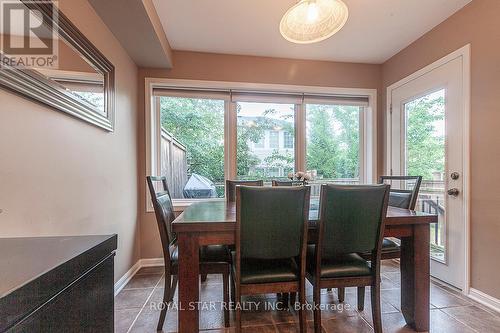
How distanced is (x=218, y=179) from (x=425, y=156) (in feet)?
7.69

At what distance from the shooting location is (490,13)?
2.03 metres

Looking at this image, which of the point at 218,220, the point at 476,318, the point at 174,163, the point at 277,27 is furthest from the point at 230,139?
the point at 476,318

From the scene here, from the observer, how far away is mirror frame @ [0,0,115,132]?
1.14m

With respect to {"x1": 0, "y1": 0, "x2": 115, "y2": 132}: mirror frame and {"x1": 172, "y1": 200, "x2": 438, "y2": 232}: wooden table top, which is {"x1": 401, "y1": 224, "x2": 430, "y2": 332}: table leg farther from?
{"x1": 0, "y1": 0, "x2": 115, "y2": 132}: mirror frame

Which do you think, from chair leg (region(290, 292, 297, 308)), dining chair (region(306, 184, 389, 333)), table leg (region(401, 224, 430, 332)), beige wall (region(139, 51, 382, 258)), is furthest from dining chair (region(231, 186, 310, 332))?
beige wall (region(139, 51, 382, 258))

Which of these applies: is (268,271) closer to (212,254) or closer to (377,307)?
(212,254)

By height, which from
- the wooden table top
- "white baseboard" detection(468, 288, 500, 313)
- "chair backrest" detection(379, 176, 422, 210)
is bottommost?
"white baseboard" detection(468, 288, 500, 313)

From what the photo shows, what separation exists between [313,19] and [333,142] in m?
1.93

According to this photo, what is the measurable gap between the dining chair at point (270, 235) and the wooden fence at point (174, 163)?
185 centimetres

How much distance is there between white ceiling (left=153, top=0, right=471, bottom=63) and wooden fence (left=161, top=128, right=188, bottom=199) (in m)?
1.11

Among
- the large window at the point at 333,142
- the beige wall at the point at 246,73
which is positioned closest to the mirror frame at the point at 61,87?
the beige wall at the point at 246,73

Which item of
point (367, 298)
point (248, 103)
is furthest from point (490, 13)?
point (367, 298)

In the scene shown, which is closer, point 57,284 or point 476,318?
point 57,284

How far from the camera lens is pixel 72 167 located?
5.25 ft
